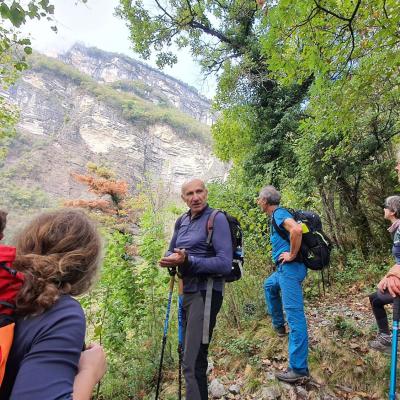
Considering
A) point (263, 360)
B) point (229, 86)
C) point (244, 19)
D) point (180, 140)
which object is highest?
point (180, 140)

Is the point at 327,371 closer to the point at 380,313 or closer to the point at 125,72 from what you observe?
the point at 380,313

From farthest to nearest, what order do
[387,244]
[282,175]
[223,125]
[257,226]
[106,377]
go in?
[223,125] < [282,175] < [387,244] < [257,226] < [106,377]

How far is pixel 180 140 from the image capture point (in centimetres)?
8144

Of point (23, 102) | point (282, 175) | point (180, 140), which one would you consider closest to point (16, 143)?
point (23, 102)

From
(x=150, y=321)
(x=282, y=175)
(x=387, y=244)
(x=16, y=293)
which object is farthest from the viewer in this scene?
(x=282, y=175)

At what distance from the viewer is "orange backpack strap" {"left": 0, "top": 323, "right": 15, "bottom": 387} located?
840 mm

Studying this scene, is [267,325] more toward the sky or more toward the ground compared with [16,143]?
more toward the ground

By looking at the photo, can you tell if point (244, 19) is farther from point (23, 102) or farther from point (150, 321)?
point (23, 102)

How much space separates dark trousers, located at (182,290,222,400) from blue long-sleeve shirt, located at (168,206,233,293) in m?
0.09

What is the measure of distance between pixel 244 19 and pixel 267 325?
1133 cm

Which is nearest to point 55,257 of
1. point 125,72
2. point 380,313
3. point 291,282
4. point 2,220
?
point 2,220

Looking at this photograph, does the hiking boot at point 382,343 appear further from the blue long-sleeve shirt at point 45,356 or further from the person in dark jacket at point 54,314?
the blue long-sleeve shirt at point 45,356

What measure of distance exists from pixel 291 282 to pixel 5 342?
2.64m

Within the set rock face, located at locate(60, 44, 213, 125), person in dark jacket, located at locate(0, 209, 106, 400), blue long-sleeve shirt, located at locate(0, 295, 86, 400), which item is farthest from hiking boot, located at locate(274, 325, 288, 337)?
rock face, located at locate(60, 44, 213, 125)
